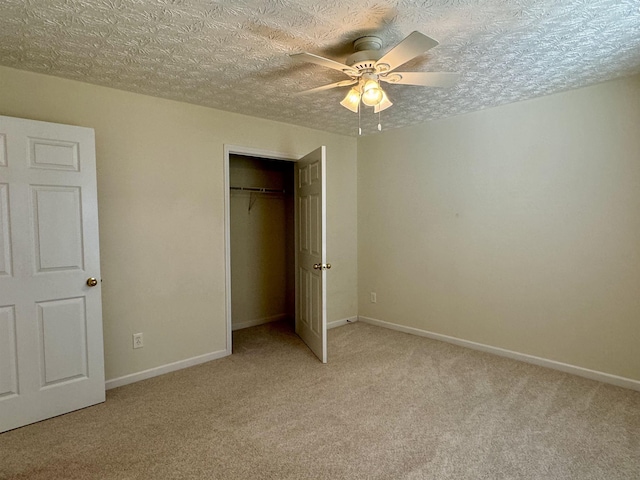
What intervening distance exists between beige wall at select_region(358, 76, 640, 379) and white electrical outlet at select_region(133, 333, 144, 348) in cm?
269

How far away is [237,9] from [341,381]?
263 centimetres

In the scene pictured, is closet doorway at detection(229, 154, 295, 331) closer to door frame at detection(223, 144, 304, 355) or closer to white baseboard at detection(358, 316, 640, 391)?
door frame at detection(223, 144, 304, 355)

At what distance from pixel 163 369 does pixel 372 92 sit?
2799 mm

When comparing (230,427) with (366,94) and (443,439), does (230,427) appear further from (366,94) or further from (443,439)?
(366,94)

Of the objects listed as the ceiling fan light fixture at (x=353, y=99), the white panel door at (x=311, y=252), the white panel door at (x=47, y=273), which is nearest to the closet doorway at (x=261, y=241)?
the white panel door at (x=311, y=252)

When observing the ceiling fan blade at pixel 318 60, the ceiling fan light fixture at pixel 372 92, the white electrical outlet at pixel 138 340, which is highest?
the ceiling fan blade at pixel 318 60

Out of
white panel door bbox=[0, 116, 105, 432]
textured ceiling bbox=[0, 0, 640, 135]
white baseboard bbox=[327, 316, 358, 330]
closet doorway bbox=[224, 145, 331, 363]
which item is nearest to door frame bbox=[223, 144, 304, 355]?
closet doorway bbox=[224, 145, 331, 363]

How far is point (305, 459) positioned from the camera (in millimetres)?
2004

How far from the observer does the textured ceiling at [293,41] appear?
1.77m

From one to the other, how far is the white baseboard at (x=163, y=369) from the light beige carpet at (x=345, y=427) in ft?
0.28

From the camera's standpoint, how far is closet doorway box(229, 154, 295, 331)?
15.1ft

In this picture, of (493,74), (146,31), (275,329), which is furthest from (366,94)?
(275,329)

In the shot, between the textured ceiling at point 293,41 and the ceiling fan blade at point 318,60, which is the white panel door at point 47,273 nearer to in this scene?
the textured ceiling at point 293,41

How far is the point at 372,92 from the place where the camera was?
2.20 metres
